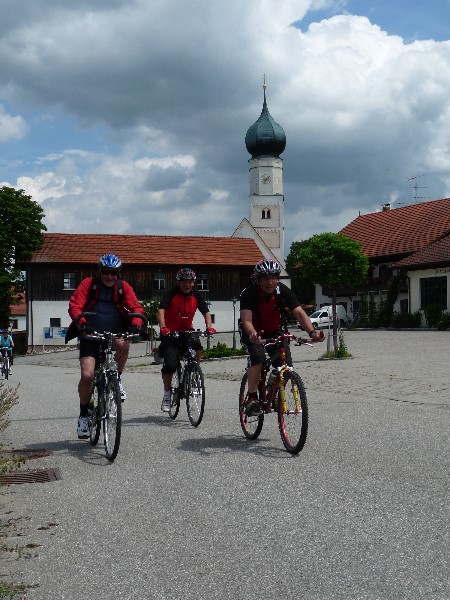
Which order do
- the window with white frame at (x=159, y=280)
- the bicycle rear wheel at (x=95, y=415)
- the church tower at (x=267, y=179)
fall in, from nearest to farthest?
the bicycle rear wheel at (x=95, y=415)
the window with white frame at (x=159, y=280)
the church tower at (x=267, y=179)

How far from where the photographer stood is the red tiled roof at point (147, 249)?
206 feet

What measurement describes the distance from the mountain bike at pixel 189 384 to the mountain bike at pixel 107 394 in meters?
1.75

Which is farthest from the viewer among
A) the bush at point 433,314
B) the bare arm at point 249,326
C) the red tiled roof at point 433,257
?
the red tiled roof at point 433,257

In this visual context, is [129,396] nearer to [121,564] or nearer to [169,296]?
[169,296]

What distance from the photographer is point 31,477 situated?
673cm

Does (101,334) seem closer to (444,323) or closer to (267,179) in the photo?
(444,323)

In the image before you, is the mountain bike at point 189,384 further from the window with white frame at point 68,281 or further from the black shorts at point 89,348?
the window with white frame at point 68,281

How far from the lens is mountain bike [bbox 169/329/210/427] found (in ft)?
31.4

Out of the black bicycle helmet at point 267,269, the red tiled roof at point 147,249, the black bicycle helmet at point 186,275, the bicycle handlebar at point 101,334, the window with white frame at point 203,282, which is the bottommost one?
the bicycle handlebar at point 101,334

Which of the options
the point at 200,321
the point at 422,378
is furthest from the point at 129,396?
the point at 200,321

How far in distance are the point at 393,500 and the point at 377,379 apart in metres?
11.6

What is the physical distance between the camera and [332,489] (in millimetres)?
5820

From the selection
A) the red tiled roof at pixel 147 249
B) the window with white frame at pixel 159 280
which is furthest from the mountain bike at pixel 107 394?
the window with white frame at pixel 159 280

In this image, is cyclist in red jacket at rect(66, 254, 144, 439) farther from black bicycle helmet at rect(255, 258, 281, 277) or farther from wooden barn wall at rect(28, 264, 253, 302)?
wooden barn wall at rect(28, 264, 253, 302)
